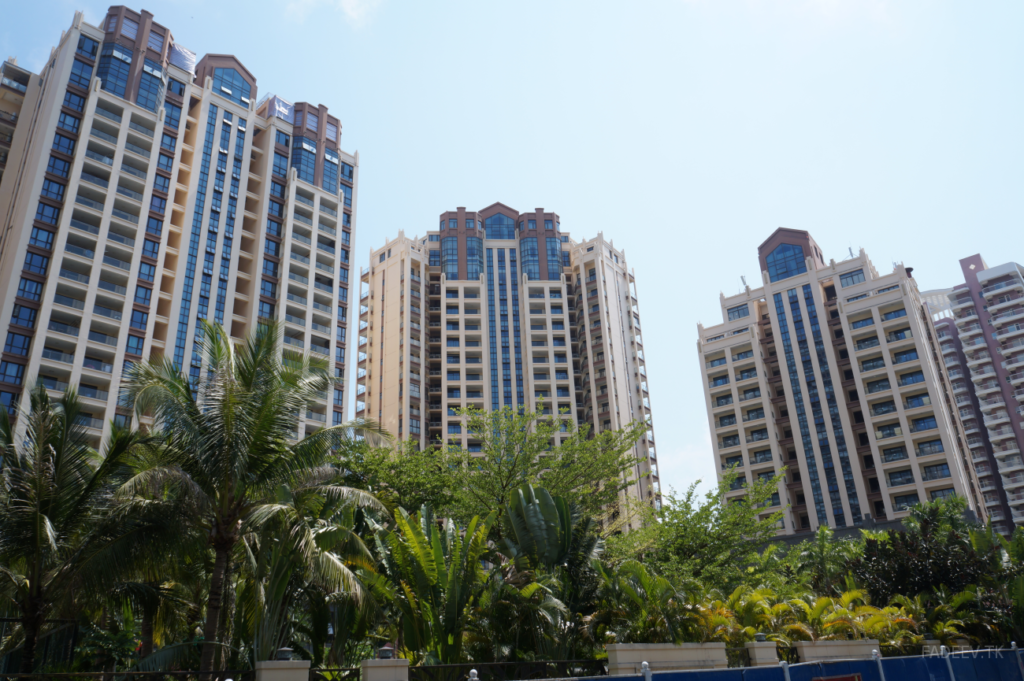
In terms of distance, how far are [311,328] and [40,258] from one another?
22.8 metres

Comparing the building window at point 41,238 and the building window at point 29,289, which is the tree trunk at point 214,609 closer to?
the building window at point 29,289

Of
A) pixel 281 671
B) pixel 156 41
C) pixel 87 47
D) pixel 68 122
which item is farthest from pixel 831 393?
pixel 87 47

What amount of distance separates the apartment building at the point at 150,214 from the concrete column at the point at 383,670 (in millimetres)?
44281

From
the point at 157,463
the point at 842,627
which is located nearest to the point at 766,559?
the point at 842,627

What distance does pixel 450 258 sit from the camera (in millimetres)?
101438

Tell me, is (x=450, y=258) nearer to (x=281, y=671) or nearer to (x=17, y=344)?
(x=17, y=344)

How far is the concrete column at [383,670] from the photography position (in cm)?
1080

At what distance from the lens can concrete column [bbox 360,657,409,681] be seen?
10.8 metres

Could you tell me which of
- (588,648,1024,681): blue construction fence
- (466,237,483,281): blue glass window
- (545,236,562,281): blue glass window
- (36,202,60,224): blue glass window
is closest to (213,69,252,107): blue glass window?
(36,202,60,224): blue glass window

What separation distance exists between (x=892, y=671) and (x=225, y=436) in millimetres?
14711

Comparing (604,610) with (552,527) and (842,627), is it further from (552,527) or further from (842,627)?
(842,627)

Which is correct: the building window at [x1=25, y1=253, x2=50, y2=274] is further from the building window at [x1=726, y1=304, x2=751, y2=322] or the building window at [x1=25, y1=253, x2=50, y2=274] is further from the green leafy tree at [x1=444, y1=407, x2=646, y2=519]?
the building window at [x1=726, y1=304, x2=751, y2=322]

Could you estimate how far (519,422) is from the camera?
30484mm

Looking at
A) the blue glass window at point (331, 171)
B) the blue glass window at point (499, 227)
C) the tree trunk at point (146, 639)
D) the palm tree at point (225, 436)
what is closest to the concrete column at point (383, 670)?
the palm tree at point (225, 436)
